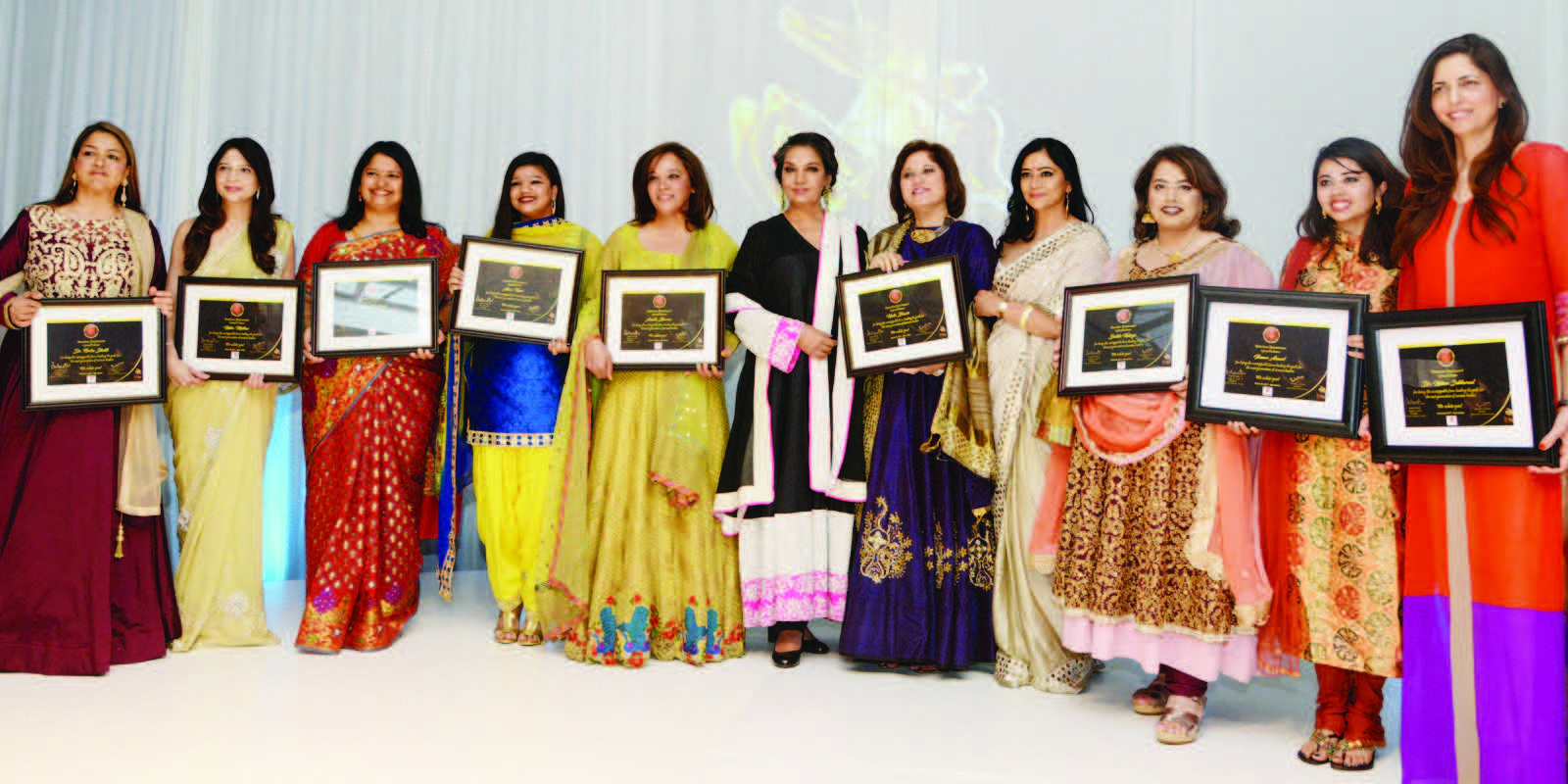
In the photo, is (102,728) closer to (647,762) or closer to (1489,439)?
(647,762)

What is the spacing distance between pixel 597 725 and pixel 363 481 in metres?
1.38

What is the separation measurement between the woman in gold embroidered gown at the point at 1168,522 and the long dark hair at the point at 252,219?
109 inches

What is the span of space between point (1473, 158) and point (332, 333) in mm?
3319

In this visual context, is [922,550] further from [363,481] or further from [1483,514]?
[363,481]

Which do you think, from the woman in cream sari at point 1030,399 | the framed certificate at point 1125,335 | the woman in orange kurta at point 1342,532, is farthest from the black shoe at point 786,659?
the woman in orange kurta at point 1342,532

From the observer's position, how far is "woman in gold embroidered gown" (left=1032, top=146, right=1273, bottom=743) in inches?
111

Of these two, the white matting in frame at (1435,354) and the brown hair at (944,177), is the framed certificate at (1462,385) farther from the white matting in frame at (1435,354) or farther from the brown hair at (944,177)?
the brown hair at (944,177)

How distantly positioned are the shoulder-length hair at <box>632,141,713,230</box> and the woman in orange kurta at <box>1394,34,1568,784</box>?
2.16m

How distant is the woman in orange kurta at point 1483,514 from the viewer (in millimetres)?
2301

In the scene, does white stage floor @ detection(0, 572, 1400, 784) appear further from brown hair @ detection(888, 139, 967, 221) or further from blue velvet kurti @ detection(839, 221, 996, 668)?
brown hair @ detection(888, 139, 967, 221)

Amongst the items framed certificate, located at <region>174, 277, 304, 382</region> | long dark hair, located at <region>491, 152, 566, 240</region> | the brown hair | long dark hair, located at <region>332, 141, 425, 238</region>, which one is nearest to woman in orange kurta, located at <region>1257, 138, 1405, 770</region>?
the brown hair

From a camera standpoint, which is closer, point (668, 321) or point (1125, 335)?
point (1125, 335)

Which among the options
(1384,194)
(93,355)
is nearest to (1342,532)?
(1384,194)

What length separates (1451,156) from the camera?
8.27 feet
